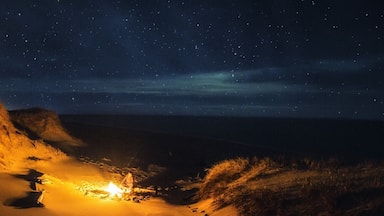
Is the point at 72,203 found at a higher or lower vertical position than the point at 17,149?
lower

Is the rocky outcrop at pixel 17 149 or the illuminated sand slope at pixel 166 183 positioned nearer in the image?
the illuminated sand slope at pixel 166 183

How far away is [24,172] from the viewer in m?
15.1

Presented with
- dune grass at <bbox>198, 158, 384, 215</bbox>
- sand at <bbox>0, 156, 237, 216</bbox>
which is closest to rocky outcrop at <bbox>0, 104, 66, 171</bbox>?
sand at <bbox>0, 156, 237, 216</bbox>

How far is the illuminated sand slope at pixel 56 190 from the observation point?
448 inches

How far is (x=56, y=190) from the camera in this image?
13141 mm

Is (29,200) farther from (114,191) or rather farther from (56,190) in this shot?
(114,191)

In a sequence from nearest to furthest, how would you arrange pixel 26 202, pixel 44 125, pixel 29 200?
pixel 26 202, pixel 29 200, pixel 44 125

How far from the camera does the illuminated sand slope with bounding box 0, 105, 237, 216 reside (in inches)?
448

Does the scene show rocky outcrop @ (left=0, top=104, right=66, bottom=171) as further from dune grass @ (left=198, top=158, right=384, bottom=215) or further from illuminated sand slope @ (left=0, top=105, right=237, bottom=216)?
dune grass @ (left=198, top=158, right=384, bottom=215)

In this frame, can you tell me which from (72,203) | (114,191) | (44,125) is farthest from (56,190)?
(44,125)

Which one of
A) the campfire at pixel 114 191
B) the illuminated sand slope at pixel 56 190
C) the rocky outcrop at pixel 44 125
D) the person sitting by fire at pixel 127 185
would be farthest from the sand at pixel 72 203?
the rocky outcrop at pixel 44 125

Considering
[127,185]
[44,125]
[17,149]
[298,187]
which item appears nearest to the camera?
[298,187]

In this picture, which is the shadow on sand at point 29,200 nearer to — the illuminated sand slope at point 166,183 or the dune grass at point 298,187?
the illuminated sand slope at point 166,183

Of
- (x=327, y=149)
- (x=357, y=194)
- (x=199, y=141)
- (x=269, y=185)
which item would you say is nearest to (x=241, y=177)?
(x=269, y=185)
